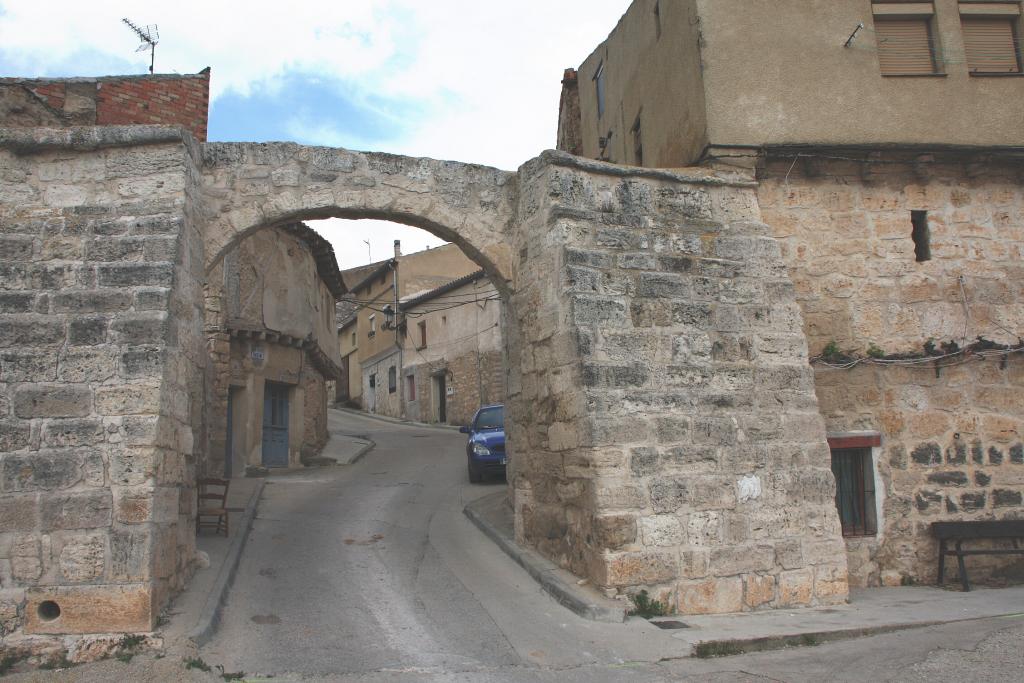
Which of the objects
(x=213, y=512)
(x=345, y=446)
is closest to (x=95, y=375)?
(x=213, y=512)

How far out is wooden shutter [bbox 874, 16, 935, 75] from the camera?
779cm

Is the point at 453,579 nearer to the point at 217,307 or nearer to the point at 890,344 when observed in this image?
the point at 890,344

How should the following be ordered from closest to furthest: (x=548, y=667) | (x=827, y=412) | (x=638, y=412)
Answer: (x=548, y=667) < (x=638, y=412) < (x=827, y=412)

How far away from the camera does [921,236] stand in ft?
24.8

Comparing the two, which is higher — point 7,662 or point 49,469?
point 49,469

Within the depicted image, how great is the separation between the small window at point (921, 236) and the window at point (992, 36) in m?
1.70

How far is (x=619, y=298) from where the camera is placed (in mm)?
6043

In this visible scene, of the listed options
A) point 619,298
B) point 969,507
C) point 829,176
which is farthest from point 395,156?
point 969,507

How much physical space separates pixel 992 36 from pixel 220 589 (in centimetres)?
880

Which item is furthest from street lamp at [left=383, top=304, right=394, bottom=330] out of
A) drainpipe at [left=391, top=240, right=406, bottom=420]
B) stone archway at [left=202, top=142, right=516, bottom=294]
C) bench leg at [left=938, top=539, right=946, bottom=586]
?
bench leg at [left=938, top=539, right=946, bottom=586]

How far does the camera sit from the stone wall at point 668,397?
562 centimetres

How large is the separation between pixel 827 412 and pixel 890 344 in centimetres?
91

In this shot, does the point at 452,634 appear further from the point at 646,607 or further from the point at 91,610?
the point at 91,610

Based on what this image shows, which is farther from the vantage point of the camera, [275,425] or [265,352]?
[275,425]
